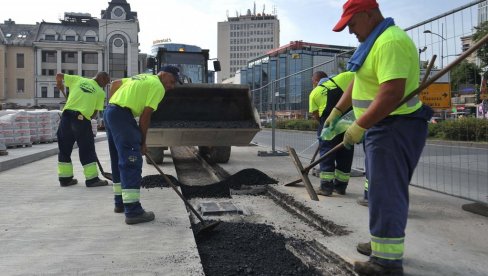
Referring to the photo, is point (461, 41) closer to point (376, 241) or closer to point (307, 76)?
point (376, 241)

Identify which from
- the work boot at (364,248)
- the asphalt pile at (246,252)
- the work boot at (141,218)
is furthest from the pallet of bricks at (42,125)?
the work boot at (364,248)

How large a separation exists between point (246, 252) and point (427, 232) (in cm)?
161

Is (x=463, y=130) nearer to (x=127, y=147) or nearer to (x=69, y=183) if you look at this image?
(x=127, y=147)

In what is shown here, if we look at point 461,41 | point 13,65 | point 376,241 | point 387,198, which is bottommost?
point 376,241

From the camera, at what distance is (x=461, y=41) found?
4.94m

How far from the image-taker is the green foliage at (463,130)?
210 inches

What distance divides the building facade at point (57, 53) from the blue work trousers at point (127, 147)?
6024cm

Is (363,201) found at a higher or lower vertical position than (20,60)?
lower

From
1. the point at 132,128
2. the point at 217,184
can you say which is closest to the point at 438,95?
the point at 217,184

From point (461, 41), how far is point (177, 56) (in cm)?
848

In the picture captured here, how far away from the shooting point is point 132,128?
4258 millimetres

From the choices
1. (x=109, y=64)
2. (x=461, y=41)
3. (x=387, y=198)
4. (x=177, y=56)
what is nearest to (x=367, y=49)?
(x=387, y=198)

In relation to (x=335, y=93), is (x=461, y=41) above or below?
above

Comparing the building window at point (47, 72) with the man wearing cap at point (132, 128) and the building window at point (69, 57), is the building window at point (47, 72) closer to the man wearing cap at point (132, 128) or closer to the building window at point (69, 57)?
the building window at point (69, 57)
